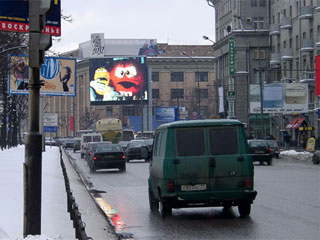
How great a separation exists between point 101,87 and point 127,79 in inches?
154

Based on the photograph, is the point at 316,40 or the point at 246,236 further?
the point at 316,40

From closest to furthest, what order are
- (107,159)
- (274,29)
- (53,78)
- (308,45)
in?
(107,159)
(53,78)
(308,45)
(274,29)

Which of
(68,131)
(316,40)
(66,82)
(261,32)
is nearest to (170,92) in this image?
(68,131)

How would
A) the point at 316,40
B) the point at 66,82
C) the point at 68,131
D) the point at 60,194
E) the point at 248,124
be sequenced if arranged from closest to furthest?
the point at 60,194, the point at 66,82, the point at 316,40, the point at 248,124, the point at 68,131

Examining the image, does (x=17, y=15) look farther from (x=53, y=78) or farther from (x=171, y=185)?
(x=53, y=78)

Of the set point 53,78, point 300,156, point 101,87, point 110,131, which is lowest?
point 300,156

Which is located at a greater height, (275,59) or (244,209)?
(275,59)

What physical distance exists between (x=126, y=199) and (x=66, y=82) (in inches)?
1331

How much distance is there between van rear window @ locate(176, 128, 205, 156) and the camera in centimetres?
1389

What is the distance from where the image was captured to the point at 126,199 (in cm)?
1955

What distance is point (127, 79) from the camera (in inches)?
4208

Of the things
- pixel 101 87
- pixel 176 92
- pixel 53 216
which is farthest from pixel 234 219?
pixel 176 92

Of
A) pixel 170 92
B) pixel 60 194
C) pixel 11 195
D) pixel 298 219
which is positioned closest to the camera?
pixel 298 219

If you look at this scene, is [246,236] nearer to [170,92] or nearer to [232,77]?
[232,77]
